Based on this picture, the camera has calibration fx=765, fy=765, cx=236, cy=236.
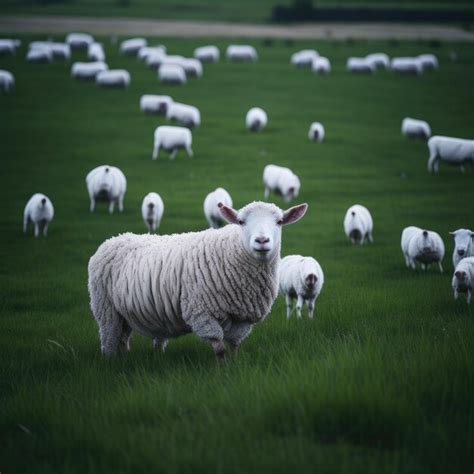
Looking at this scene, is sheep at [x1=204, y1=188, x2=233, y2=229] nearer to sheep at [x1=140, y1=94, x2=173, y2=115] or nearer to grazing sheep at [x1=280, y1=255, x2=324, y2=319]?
grazing sheep at [x1=280, y1=255, x2=324, y2=319]

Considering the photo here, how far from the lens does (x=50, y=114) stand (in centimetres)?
3412

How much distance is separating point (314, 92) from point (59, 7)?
6434cm

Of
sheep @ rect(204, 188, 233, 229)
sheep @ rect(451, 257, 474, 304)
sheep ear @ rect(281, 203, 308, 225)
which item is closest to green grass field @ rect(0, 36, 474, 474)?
sheep @ rect(451, 257, 474, 304)

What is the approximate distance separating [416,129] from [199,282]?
24392mm

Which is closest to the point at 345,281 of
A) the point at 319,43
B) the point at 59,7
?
the point at 319,43

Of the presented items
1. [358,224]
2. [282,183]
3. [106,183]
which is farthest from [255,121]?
[358,224]

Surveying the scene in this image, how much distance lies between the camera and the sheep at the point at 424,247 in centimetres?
1269

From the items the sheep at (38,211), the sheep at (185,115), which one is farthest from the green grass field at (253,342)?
the sheep at (185,115)

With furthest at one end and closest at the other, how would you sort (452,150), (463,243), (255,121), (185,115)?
(185,115) < (255,121) < (452,150) < (463,243)

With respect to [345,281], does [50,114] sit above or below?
above

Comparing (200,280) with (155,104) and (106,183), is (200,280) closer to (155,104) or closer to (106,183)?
(106,183)

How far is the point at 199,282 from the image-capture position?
6816 mm

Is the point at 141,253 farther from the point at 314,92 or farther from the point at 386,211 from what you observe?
the point at 314,92

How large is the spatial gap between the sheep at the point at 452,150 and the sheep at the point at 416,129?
219 inches
